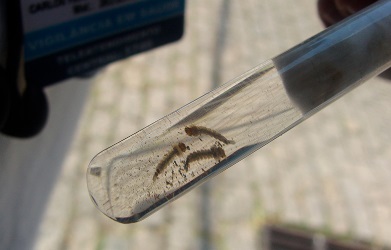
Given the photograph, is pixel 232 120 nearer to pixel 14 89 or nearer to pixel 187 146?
pixel 187 146

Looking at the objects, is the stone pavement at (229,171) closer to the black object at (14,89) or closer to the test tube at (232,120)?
the black object at (14,89)

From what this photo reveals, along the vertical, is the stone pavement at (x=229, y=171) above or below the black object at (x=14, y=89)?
above

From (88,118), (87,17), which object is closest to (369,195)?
(88,118)

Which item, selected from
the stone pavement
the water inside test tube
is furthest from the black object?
the stone pavement

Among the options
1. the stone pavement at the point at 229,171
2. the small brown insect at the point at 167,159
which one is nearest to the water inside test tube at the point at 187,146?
the small brown insect at the point at 167,159

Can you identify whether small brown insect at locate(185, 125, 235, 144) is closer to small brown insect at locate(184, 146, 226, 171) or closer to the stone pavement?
small brown insect at locate(184, 146, 226, 171)

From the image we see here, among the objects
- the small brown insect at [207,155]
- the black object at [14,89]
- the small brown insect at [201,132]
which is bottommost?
the small brown insect at [207,155]

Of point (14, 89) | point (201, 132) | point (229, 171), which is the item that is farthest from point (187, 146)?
point (229, 171)

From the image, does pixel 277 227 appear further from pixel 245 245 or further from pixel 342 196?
pixel 342 196
